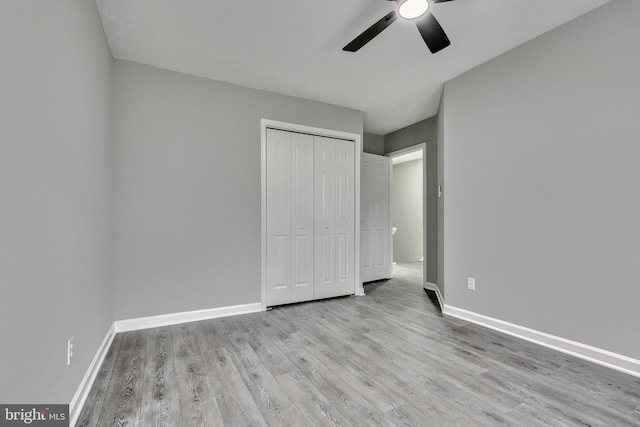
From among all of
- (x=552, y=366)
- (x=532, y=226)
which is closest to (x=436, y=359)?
(x=552, y=366)

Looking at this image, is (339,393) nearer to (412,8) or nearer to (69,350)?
(69,350)

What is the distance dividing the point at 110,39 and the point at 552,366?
434 centimetres

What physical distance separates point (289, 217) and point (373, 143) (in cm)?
253

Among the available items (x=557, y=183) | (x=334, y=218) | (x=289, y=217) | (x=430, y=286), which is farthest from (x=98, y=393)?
(x=430, y=286)

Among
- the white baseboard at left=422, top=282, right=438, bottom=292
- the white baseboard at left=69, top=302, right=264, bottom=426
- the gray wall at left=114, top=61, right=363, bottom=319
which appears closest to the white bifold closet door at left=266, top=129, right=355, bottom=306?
the gray wall at left=114, top=61, right=363, bottom=319

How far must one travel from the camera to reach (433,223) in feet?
14.6

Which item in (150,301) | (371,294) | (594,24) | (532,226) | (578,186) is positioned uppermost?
(594,24)

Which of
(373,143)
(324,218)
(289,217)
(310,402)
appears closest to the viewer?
(310,402)

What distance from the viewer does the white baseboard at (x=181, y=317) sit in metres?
2.80

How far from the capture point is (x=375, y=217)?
16.4 feet

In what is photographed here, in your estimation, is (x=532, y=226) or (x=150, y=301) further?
(x=150, y=301)

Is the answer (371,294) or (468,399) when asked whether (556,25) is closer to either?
(468,399)

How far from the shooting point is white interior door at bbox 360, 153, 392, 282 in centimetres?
483

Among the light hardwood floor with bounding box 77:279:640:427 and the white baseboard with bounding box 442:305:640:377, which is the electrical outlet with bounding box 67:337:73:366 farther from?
the white baseboard with bounding box 442:305:640:377
